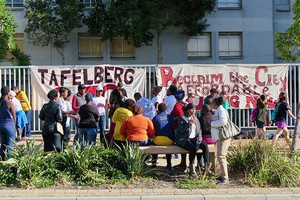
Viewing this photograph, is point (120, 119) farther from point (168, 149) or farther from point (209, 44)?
point (209, 44)

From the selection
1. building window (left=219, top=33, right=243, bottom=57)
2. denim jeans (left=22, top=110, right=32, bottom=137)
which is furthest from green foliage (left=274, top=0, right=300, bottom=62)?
building window (left=219, top=33, right=243, bottom=57)

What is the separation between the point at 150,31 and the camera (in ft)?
86.3

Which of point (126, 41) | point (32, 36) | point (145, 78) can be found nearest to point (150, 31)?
point (126, 41)

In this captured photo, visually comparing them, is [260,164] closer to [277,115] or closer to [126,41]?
[277,115]

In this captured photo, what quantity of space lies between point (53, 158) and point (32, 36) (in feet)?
59.6

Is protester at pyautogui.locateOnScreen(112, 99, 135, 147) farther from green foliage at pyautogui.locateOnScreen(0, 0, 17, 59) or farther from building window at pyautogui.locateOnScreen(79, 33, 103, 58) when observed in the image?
building window at pyautogui.locateOnScreen(79, 33, 103, 58)

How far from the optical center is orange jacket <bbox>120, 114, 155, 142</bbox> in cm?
947

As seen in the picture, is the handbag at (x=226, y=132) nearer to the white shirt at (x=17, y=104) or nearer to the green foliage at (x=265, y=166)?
the green foliage at (x=265, y=166)

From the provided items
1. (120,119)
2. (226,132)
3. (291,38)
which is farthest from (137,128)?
(291,38)

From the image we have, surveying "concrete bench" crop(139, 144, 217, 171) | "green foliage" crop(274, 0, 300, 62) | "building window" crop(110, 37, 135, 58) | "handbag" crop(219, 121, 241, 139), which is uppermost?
"building window" crop(110, 37, 135, 58)

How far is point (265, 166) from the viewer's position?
29.1 feet

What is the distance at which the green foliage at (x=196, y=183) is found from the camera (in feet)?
28.0

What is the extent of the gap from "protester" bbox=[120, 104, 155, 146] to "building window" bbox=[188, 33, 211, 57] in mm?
18894

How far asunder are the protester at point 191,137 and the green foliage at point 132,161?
889 millimetres
